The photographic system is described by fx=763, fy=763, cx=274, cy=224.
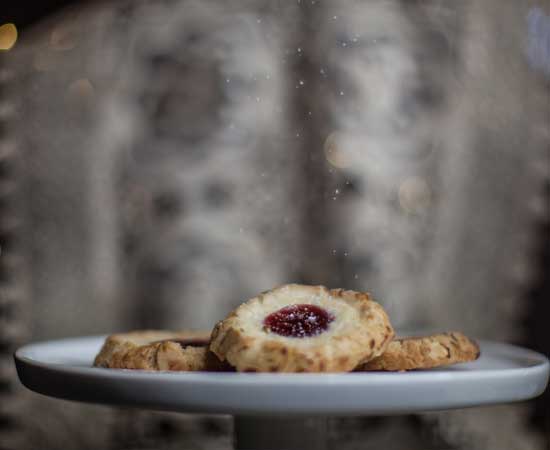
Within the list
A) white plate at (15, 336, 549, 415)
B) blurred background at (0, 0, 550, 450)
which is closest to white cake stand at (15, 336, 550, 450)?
white plate at (15, 336, 549, 415)

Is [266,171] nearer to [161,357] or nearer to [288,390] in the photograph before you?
[161,357]

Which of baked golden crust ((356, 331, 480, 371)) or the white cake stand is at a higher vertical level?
the white cake stand

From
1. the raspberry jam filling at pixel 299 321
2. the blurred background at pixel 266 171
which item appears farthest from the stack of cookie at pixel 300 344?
the blurred background at pixel 266 171

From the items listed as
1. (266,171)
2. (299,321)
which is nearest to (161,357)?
(299,321)

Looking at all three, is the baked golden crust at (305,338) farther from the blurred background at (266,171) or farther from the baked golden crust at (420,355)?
the blurred background at (266,171)

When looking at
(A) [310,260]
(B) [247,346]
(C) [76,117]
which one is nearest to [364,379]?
(B) [247,346]

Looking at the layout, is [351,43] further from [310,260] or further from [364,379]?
[364,379]

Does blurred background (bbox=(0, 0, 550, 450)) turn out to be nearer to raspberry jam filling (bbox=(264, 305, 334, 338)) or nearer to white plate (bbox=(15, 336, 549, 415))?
raspberry jam filling (bbox=(264, 305, 334, 338))
